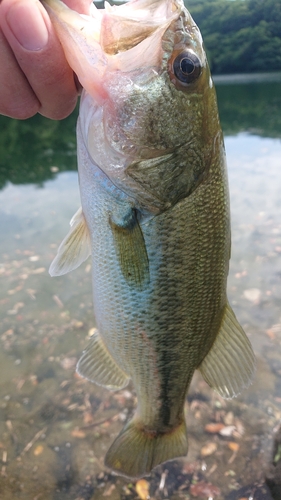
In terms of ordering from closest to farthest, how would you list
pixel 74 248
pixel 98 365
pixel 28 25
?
pixel 28 25
pixel 74 248
pixel 98 365

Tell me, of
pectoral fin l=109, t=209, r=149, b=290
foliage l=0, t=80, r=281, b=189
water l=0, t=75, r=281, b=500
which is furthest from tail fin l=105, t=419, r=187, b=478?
foliage l=0, t=80, r=281, b=189

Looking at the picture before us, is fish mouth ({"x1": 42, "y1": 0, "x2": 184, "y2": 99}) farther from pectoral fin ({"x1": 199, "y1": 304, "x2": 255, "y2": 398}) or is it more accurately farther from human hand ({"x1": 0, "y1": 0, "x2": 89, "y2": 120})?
pectoral fin ({"x1": 199, "y1": 304, "x2": 255, "y2": 398})

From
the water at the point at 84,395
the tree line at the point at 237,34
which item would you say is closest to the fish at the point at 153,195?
the water at the point at 84,395

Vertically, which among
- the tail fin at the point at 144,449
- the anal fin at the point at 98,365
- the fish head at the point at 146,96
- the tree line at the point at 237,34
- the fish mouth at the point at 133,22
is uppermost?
the fish mouth at the point at 133,22

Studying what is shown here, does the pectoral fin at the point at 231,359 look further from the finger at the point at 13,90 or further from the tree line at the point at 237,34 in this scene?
the tree line at the point at 237,34

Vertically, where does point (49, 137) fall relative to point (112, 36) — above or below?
below

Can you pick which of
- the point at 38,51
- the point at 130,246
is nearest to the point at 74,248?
the point at 130,246

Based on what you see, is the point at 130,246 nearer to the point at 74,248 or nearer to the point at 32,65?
the point at 74,248

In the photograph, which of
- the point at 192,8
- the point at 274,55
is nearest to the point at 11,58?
the point at 274,55

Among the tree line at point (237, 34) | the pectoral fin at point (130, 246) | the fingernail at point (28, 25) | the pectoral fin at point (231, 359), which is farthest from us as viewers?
the tree line at point (237, 34)
